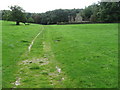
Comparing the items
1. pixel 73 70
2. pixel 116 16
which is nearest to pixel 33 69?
pixel 73 70

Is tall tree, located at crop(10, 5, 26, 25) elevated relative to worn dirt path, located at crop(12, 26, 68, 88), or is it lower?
elevated

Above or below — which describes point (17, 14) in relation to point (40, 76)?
above

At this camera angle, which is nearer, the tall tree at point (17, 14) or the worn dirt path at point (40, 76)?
the worn dirt path at point (40, 76)

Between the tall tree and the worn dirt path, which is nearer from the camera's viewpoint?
the worn dirt path

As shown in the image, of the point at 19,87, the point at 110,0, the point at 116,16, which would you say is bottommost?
the point at 19,87

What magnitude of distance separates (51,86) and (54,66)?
3548 mm

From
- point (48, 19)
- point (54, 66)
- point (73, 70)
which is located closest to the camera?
point (73, 70)

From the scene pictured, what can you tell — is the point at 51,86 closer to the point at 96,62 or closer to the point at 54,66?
the point at 54,66

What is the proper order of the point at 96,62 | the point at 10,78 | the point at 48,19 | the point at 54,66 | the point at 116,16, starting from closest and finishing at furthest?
1. the point at 10,78
2. the point at 54,66
3. the point at 96,62
4. the point at 116,16
5. the point at 48,19

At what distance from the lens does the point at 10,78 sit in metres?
8.95

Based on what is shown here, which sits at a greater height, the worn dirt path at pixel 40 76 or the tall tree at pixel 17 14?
the tall tree at pixel 17 14

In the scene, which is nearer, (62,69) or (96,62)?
(62,69)

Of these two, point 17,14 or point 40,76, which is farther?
point 17,14

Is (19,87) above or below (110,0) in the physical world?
below
